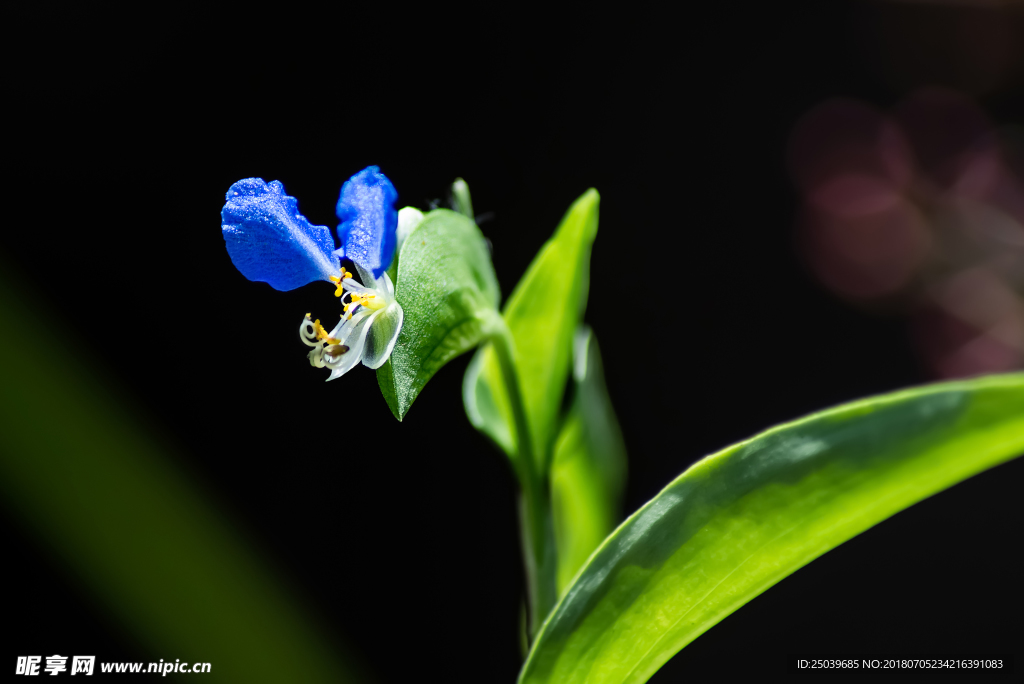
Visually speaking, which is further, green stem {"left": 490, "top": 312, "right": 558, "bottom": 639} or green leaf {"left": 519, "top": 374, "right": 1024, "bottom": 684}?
green stem {"left": 490, "top": 312, "right": 558, "bottom": 639}

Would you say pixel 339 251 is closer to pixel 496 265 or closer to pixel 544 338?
pixel 544 338

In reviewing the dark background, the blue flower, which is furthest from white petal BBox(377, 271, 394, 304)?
the dark background

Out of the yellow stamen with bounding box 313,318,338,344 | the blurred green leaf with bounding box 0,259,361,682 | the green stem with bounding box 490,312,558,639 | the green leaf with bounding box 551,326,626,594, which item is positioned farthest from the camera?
the blurred green leaf with bounding box 0,259,361,682

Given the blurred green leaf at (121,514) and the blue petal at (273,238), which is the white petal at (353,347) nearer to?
the blue petal at (273,238)

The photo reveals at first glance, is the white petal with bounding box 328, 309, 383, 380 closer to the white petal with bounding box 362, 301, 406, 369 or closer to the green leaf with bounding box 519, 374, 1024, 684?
the white petal with bounding box 362, 301, 406, 369

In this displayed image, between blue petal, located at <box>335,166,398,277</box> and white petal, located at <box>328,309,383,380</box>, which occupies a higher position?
blue petal, located at <box>335,166,398,277</box>

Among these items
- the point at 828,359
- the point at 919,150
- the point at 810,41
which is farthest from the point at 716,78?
the point at 828,359

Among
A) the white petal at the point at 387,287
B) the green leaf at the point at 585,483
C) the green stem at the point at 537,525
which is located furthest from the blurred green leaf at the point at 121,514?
the white petal at the point at 387,287
